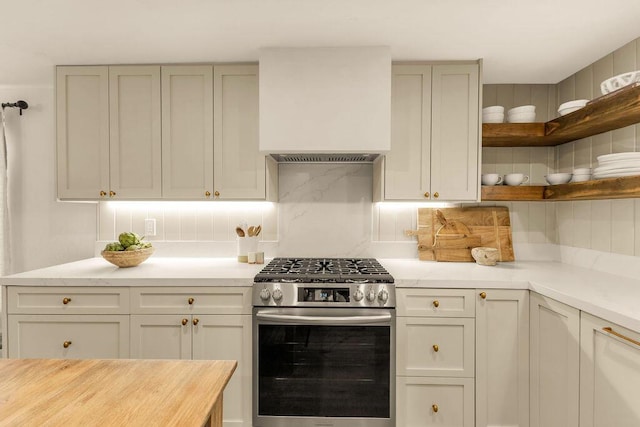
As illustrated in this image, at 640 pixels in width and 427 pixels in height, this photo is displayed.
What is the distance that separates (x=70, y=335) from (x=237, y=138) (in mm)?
1490

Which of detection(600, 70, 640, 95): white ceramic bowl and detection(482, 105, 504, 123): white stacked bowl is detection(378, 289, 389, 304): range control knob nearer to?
detection(482, 105, 504, 123): white stacked bowl

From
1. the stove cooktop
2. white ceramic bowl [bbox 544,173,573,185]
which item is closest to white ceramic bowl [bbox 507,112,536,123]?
white ceramic bowl [bbox 544,173,573,185]

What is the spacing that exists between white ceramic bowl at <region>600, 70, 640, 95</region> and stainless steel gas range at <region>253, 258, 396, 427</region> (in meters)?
1.47

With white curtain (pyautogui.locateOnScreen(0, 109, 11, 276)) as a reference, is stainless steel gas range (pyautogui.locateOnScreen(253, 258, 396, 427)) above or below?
below

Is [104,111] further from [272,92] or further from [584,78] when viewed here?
[584,78]

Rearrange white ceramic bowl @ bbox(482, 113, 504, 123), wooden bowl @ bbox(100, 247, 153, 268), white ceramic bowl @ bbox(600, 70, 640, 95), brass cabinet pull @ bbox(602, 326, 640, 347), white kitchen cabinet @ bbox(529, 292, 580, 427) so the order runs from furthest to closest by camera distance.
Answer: white ceramic bowl @ bbox(482, 113, 504, 123), wooden bowl @ bbox(100, 247, 153, 268), white ceramic bowl @ bbox(600, 70, 640, 95), white kitchen cabinet @ bbox(529, 292, 580, 427), brass cabinet pull @ bbox(602, 326, 640, 347)

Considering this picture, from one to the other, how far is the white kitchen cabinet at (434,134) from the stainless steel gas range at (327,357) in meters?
0.76

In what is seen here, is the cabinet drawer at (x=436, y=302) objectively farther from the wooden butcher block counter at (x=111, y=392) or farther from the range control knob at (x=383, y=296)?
the wooden butcher block counter at (x=111, y=392)

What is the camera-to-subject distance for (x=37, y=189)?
9.57 feet

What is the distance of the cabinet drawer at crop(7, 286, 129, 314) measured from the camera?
206cm

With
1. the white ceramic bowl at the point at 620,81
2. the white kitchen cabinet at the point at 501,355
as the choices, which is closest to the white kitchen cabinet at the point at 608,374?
the white kitchen cabinet at the point at 501,355

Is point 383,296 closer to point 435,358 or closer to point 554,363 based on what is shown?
point 435,358

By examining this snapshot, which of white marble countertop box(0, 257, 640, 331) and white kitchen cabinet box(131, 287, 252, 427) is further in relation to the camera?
white kitchen cabinet box(131, 287, 252, 427)

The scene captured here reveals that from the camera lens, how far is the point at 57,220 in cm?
289
